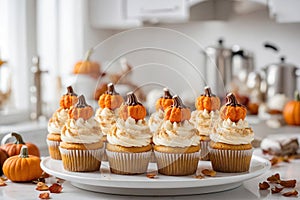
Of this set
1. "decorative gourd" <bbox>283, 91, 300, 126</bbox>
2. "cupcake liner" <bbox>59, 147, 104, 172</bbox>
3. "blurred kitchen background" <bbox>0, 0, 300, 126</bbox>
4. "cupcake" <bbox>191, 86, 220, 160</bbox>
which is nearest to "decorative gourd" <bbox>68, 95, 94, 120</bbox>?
"cupcake liner" <bbox>59, 147, 104, 172</bbox>

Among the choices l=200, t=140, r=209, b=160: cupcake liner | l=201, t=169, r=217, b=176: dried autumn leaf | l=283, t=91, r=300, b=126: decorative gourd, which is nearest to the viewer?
l=201, t=169, r=217, b=176: dried autumn leaf

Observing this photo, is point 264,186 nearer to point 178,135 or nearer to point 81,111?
Answer: point 178,135

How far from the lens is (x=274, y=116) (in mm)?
3336

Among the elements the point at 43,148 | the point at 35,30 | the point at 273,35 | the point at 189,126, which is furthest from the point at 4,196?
the point at 273,35

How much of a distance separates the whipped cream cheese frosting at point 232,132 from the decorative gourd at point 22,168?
559 millimetres

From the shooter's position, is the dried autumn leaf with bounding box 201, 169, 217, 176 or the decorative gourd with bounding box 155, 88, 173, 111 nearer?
the dried autumn leaf with bounding box 201, 169, 217, 176

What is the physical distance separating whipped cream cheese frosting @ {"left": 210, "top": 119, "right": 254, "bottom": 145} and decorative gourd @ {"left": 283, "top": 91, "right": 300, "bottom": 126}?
55.2 inches

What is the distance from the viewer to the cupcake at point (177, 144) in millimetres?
1765

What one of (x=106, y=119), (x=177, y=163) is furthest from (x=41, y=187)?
(x=177, y=163)

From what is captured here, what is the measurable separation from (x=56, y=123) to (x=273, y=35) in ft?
7.38

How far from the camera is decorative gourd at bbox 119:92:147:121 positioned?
179 centimetres

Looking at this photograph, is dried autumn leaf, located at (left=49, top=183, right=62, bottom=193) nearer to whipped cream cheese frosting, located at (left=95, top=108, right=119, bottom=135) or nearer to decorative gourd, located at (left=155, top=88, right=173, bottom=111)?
whipped cream cheese frosting, located at (left=95, top=108, right=119, bottom=135)

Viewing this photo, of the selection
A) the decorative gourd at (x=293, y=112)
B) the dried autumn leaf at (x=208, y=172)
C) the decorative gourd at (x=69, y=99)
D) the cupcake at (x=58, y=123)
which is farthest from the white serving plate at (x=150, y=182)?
the decorative gourd at (x=293, y=112)

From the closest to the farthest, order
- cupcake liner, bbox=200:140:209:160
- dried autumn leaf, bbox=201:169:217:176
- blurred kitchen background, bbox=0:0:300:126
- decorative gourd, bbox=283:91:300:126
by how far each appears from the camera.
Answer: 1. dried autumn leaf, bbox=201:169:217:176
2. cupcake liner, bbox=200:140:209:160
3. decorative gourd, bbox=283:91:300:126
4. blurred kitchen background, bbox=0:0:300:126
